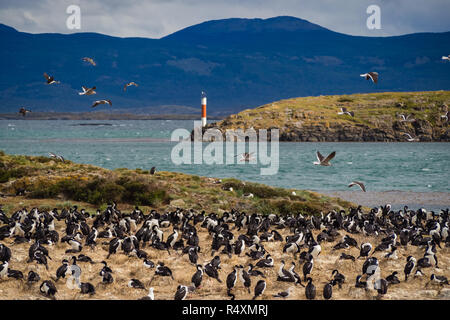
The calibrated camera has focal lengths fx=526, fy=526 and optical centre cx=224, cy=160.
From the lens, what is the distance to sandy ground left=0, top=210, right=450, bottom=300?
49.3 feet

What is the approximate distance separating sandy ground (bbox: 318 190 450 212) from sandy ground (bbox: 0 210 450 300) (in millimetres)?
20306

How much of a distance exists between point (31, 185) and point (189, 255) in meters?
15.2

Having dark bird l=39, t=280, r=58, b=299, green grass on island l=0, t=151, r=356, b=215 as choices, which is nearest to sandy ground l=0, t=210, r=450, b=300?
dark bird l=39, t=280, r=58, b=299

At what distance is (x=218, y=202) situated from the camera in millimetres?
29234

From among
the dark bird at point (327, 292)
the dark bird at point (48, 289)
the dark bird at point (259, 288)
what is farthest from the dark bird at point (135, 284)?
the dark bird at point (327, 292)

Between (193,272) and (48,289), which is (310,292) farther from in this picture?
(48,289)

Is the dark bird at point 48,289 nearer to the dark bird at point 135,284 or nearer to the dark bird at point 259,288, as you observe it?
the dark bird at point 135,284

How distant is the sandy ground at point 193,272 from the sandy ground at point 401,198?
66.6 feet

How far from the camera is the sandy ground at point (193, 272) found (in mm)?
15031

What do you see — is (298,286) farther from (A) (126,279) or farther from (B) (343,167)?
(B) (343,167)

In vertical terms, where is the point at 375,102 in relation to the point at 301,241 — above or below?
above

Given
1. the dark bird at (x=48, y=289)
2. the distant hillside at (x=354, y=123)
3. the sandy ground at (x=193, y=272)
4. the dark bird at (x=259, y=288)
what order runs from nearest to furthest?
the dark bird at (x=48, y=289) → the dark bird at (x=259, y=288) → the sandy ground at (x=193, y=272) → the distant hillside at (x=354, y=123)

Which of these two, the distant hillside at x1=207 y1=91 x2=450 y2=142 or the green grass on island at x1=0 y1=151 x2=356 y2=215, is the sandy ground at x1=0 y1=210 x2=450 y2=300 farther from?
the distant hillside at x1=207 y1=91 x2=450 y2=142

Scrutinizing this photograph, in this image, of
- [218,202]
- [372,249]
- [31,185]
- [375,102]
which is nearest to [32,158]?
[31,185]
